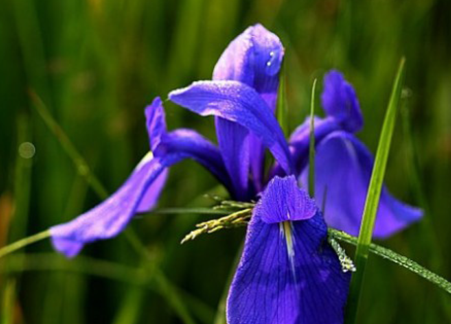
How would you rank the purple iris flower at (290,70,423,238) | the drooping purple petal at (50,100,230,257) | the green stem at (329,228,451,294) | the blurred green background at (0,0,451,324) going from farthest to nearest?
the blurred green background at (0,0,451,324)
the purple iris flower at (290,70,423,238)
the drooping purple petal at (50,100,230,257)
the green stem at (329,228,451,294)

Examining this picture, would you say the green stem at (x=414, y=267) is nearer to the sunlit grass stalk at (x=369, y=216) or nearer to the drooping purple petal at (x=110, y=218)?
the sunlit grass stalk at (x=369, y=216)

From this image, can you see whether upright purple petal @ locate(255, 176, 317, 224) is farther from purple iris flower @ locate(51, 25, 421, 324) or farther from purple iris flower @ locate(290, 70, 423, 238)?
purple iris flower @ locate(290, 70, 423, 238)

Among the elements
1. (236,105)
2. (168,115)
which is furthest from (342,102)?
(168,115)

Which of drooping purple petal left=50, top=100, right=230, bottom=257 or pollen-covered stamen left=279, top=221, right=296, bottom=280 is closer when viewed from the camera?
pollen-covered stamen left=279, top=221, right=296, bottom=280

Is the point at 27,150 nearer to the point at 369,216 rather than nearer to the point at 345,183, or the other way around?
the point at 345,183

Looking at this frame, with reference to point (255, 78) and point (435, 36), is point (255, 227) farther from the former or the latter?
point (435, 36)

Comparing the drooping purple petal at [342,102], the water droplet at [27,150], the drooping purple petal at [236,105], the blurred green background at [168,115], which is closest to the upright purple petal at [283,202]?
the drooping purple petal at [236,105]

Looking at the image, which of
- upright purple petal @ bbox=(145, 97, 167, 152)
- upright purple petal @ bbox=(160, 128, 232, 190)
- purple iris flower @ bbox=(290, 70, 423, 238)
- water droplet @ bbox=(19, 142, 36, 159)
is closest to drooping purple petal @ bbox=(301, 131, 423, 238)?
purple iris flower @ bbox=(290, 70, 423, 238)

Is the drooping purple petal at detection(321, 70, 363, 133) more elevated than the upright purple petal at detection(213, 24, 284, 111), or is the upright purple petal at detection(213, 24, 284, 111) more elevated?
the upright purple petal at detection(213, 24, 284, 111)
